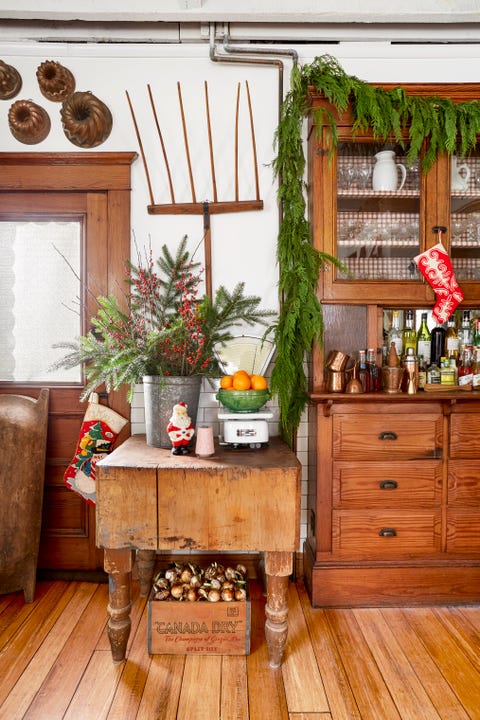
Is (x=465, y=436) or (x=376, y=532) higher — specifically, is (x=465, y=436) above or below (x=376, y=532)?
above

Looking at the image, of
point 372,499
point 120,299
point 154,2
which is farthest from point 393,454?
point 154,2

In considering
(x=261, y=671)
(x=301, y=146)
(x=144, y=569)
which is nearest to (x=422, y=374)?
(x=301, y=146)

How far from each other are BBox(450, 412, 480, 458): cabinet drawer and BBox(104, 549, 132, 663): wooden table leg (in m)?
1.68

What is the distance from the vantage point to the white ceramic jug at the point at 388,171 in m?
2.61

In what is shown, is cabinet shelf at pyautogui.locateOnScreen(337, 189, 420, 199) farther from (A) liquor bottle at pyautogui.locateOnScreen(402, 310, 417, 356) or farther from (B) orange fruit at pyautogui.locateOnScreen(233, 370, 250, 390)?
(B) orange fruit at pyautogui.locateOnScreen(233, 370, 250, 390)

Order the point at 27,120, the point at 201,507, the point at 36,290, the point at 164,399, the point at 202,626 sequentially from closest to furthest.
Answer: the point at 201,507, the point at 202,626, the point at 164,399, the point at 27,120, the point at 36,290

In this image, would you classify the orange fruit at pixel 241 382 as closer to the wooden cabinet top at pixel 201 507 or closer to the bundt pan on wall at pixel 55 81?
the wooden cabinet top at pixel 201 507

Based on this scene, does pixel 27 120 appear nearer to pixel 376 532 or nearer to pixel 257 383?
pixel 257 383

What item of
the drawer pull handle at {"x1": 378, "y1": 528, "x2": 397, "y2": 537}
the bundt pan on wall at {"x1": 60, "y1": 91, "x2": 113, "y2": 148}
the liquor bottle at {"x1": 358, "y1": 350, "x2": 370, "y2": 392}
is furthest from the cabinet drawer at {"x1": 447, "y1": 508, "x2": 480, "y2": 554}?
the bundt pan on wall at {"x1": 60, "y1": 91, "x2": 113, "y2": 148}

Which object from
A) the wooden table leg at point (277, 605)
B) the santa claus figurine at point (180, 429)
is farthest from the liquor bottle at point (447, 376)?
the santa claus figurine at point (180, 429)

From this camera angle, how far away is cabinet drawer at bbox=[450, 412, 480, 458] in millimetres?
2541

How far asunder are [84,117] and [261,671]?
2.89 m

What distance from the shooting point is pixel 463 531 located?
255cm

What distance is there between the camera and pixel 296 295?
100 inches
